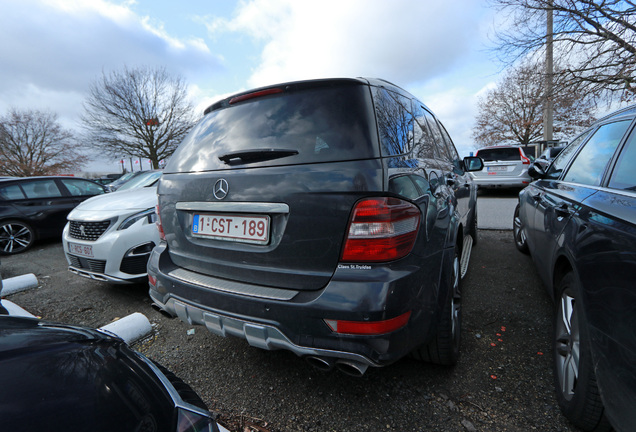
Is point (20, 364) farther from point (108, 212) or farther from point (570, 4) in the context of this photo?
point (570, 4)

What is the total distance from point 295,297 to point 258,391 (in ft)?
2.75

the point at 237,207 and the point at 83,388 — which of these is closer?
the point at 83,388

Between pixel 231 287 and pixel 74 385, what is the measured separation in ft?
2.60

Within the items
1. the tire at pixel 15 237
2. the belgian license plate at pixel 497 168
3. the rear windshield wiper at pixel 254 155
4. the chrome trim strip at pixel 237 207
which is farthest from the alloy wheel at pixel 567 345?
the belgian license plate at pixel 497 168

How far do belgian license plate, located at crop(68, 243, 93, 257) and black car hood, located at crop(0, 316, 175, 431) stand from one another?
7.45 feet

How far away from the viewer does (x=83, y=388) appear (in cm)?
99

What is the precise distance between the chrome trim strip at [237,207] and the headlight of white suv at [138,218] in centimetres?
180

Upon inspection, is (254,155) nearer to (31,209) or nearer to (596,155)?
(596,155)

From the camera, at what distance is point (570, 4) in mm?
10938

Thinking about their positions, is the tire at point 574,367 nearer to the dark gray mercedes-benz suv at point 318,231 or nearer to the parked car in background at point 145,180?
the dark gray mercedes-benz suv at point 318,231

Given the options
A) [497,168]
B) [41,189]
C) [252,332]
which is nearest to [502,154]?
[497,168]

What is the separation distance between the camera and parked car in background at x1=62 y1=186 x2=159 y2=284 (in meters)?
3.24

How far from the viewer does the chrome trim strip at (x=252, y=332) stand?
4.70 ft

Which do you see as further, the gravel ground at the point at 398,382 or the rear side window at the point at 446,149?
the rear side window at the point at 446,149
